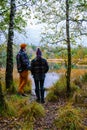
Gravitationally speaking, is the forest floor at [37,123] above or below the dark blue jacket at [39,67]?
below

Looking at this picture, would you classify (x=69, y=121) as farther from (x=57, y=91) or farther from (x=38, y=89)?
(x=57, y=91)

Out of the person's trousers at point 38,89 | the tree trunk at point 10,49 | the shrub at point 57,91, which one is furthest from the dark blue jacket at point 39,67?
the tree trunk at point 10,49

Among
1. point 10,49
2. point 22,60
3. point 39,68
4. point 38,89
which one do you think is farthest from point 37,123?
point 10,49

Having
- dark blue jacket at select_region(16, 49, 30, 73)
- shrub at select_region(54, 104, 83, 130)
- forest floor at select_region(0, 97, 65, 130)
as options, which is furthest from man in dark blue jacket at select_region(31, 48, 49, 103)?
shrub at select_region(54, 104, 83, 130)

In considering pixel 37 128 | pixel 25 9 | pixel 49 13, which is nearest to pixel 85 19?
pixel 49 13

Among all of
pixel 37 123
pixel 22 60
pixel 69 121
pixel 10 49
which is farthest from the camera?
pixel 10 49

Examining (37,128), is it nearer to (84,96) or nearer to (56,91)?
(84,96)

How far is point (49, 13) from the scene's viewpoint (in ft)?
52.4

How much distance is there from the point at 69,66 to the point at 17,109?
560 cm

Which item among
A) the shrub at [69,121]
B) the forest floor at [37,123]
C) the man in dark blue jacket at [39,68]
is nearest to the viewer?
the shrub at [69,121]

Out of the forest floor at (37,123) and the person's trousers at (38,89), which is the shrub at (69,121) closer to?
the forest floor at (37,123)

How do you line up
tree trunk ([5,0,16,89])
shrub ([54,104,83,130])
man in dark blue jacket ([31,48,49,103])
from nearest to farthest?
shrub ([54,104,83,130]) < man in dark blue jacket ([31,48,49,103]) < tree trunk ([5,0,16,89])

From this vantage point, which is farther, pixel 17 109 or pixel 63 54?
pixel 63 54

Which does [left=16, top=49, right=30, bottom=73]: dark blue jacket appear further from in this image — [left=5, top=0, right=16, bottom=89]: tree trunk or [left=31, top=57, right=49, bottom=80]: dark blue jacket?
[left=31, top=57, right=49, bottom=80]: dark blue jacket
